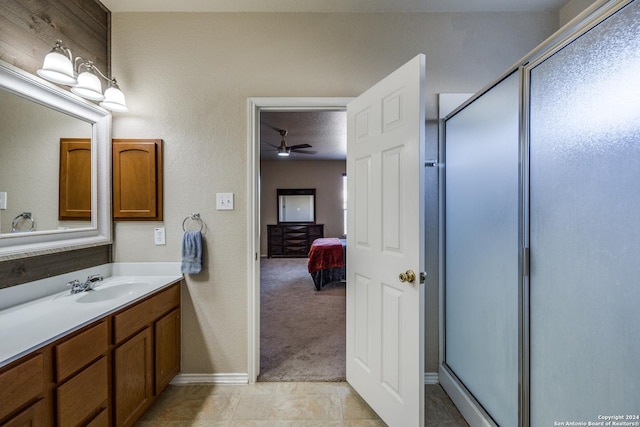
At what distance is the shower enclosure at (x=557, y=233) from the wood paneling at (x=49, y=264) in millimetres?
2478

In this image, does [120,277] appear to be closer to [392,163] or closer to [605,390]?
[392,163]

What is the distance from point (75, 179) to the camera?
5.45 feet

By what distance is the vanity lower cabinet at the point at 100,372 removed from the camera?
3.03ft

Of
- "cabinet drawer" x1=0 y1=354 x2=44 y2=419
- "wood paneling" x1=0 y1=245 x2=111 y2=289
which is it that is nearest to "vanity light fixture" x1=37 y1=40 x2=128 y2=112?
"wood paneling" x1=0 y1=245 x2=111 y2=289

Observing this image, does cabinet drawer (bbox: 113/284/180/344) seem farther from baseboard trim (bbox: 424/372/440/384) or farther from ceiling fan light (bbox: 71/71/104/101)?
baseboard trim (bbox: 424/372/440/384)

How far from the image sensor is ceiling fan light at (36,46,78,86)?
1376mm

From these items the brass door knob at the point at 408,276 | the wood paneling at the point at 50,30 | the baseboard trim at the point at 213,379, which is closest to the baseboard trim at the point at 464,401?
the brass door knob at the point at 408,276

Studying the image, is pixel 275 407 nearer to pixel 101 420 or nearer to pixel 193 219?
pixel 101 420

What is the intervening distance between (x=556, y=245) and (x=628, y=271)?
0.24m

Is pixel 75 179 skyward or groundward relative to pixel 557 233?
skyward

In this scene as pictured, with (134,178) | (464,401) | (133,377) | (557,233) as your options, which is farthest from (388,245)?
(134,178)

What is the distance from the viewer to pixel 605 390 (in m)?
0.89

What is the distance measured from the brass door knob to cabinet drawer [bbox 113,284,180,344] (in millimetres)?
1464

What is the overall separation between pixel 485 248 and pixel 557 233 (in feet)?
1.42
